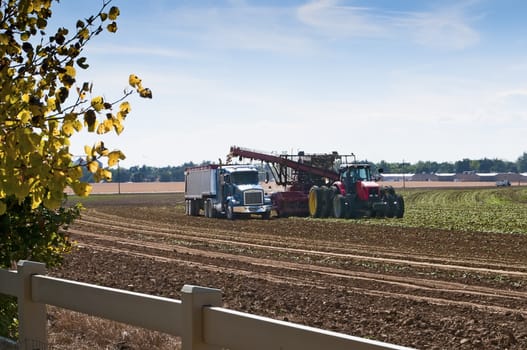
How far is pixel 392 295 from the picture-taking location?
15.4 metres

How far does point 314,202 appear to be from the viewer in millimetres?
38594

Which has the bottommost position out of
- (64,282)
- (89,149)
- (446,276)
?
(446,276)

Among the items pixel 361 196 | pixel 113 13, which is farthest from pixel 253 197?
pixel 113 13

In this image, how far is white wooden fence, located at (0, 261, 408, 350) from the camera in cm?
373

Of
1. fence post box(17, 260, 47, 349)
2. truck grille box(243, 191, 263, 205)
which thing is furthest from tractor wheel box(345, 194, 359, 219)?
fence post box(17, 260, 47, 349)

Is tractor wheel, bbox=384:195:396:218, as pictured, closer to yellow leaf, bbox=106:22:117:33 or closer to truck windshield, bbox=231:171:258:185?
truck windshield, bbox=231:171:258:185

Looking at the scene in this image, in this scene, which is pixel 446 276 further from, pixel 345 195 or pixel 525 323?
pixel 345 195

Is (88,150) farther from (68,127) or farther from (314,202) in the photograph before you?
(314,202)

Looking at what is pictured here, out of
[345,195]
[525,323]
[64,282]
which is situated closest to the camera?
[64,282]

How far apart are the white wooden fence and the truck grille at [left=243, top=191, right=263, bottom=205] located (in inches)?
1259

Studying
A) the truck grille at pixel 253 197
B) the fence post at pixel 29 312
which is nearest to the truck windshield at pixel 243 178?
the truck grille at pixel 253 197

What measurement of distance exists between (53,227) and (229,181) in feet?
102

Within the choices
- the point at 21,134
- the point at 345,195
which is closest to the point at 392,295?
the point at 21,134

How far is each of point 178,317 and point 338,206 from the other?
108 feet
